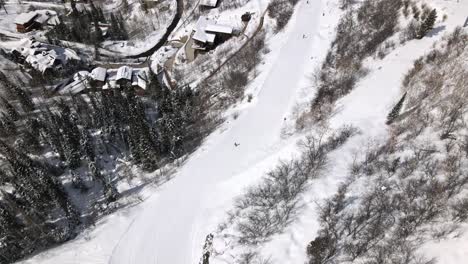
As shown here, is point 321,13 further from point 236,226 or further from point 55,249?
point 55,249

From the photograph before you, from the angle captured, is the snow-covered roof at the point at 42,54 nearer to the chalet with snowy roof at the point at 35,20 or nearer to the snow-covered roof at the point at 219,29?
the chalet with snowy roof at the point at 35,20

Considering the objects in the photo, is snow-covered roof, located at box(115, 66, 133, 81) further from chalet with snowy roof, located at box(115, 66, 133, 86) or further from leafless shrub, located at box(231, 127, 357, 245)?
leafless shrub, located at box(231, 127, 357, 245)

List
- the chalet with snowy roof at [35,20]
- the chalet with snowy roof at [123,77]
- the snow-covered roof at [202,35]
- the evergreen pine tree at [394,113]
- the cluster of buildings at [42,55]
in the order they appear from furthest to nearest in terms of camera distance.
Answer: the chalet with snowy roof at [35,20] < the cluster of buildings at [42,55] < the snow-covered roof at [202,35] < the chalet with snowy roof at [123,77] < the evergreen pine tree at [394,113]

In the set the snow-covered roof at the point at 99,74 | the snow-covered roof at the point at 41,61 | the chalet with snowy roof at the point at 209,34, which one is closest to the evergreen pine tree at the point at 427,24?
the chalet with snowy roof at the point at 209,34

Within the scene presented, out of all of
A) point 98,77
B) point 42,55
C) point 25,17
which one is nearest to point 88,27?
point 25,17

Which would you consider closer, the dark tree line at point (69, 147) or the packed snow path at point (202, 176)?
the packed snow path at point (202, 176)

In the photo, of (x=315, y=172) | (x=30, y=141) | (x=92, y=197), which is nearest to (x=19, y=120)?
(x=30, y=141)
